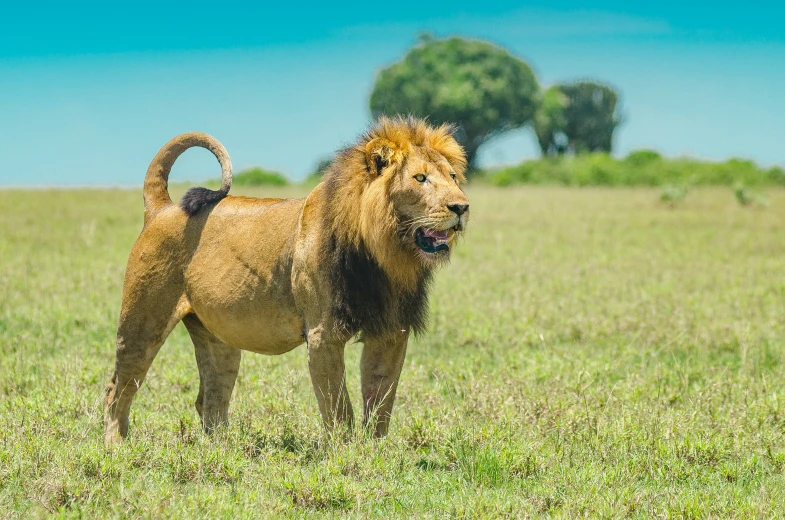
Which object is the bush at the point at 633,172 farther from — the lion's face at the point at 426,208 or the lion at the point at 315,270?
the lion's face at the point at 426,208

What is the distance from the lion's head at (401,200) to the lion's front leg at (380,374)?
47cm

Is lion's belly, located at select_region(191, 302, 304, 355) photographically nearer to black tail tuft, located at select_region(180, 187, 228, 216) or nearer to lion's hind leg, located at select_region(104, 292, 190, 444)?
lion's hind leg, located at select_region(104, 292, 190, 444)

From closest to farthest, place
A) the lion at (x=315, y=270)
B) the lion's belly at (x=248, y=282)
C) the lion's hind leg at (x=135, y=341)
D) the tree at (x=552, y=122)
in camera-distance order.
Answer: the lion at (x=315, y=270), the lion's belly at (x=248, y=282), the lion's hind leg at (x=135, y=341), the tree at (x=552, y=122)

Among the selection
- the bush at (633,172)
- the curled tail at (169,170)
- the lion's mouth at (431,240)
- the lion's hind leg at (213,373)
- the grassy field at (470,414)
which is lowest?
the grassy field at (470,414)

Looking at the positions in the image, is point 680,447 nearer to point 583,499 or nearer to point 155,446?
point 583,499

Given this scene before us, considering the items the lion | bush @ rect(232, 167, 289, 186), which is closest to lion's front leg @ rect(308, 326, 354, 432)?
the lion

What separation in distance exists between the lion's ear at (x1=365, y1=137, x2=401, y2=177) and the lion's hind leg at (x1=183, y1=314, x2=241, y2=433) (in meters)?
1.96


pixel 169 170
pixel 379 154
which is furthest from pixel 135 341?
pixel 379 154

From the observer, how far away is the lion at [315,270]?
5.23m

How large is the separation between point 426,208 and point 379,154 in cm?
44

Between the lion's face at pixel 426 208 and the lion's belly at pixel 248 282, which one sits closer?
Answer: the lion's face at pixel 426 208

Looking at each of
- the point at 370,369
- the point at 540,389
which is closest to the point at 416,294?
the point at 370,369

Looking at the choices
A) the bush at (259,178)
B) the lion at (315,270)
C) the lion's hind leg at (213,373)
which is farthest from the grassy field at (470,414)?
the bush at (259,178)

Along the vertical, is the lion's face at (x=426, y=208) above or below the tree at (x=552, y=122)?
below
